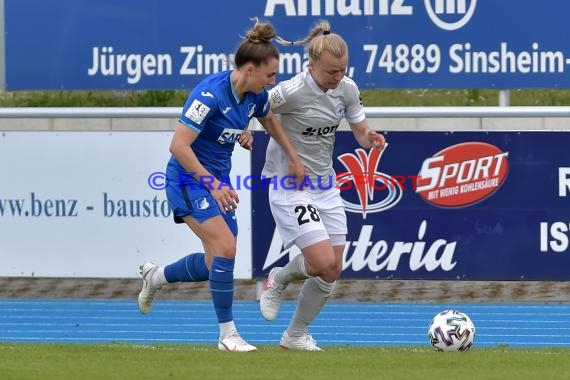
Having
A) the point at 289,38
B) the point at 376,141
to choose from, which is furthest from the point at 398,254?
the point at 376,141

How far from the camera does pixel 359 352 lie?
8461 millimetres

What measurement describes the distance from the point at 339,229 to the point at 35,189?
4856 mm

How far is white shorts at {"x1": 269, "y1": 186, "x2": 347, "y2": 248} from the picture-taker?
8539mm

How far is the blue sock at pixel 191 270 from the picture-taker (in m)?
8.67

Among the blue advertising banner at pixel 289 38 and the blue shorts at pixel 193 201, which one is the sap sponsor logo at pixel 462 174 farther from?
the blue shorts at pixel 193 201

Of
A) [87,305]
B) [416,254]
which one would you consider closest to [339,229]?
[416,254]

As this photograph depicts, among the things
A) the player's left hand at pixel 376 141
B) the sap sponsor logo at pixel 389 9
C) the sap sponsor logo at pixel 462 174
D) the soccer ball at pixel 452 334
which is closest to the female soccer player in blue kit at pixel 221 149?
the player's left hand at pixel 376 141

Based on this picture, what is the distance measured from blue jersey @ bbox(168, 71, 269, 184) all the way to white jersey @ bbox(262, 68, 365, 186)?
243 mm

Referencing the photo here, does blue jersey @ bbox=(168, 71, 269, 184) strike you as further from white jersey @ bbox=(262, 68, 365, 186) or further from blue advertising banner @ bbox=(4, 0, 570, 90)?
blue advertising banner @ bbox=(4, 0, 570, 90)

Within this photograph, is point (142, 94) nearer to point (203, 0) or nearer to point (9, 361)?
point (203, 0)

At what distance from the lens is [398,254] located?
12.5m

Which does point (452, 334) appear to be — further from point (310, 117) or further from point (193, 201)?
point (193, 201)

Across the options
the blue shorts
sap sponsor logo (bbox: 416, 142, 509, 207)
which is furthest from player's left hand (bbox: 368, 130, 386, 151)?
sap sponsor logo (bbox: 416, 142, 509, 207)

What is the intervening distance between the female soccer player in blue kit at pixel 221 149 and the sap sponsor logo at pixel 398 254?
160 inches
